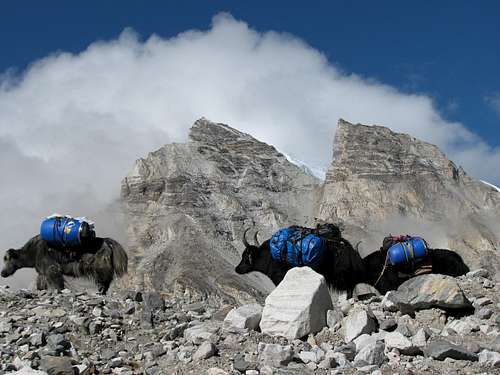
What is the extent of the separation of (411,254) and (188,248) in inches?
1285

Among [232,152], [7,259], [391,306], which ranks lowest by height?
[391,306]

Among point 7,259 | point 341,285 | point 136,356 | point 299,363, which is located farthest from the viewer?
point 7,259

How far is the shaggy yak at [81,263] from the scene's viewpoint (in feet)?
30.5

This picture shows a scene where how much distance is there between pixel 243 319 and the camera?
18.1ft

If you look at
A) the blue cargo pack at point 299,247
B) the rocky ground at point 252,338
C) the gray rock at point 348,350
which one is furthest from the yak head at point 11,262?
the gray rock at point 348,350

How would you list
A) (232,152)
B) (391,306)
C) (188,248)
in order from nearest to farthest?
(391,306) < (188,248) < (232,152)

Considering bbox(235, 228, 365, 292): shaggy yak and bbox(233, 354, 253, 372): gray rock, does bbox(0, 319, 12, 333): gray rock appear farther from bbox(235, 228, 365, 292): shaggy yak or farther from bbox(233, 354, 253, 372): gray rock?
bbox(235, 228, 365, 292): shaggy yak

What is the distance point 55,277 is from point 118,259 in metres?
0.93

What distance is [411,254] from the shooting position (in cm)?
933

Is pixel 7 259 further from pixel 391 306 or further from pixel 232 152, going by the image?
pixel 232 152

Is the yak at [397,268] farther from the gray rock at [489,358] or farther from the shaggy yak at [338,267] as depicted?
the gray rock at [489,358]

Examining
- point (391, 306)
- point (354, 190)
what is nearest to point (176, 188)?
point (354, 190)

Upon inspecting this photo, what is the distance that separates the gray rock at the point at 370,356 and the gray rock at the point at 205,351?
1.08 meters

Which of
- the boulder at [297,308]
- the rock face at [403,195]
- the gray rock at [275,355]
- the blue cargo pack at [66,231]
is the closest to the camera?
the gray rock at [275,355]
